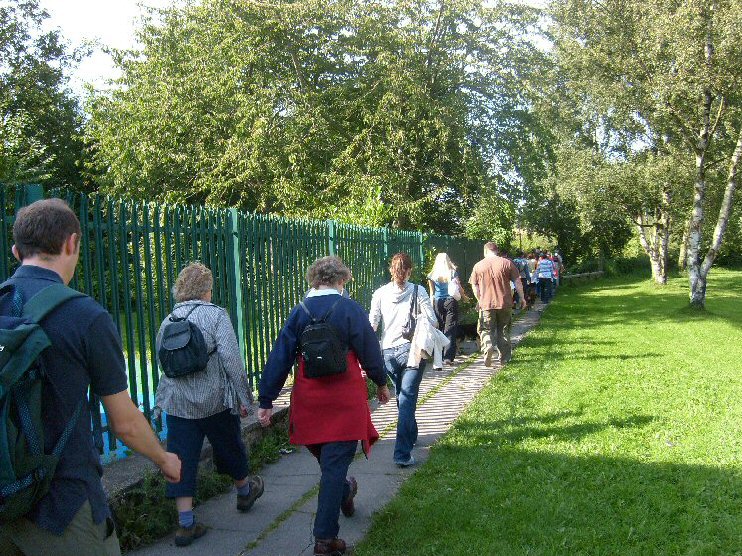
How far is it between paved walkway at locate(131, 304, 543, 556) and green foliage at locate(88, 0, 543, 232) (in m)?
12.2

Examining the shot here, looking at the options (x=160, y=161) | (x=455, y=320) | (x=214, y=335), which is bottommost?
(x=455, y=320)

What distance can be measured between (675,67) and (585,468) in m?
16.7

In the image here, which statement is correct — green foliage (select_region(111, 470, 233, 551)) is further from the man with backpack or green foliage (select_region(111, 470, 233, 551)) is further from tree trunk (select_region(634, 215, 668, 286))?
tree trunk (select_region(634, 215, 668, 286))

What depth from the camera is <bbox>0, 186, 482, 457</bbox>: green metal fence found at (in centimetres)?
484

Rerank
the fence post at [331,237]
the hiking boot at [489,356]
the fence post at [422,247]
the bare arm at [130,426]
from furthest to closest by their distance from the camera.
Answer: the fence post at [422,247], the hiking boot at [489,356], the fence post at [331,237], the bare arm at [130,426]

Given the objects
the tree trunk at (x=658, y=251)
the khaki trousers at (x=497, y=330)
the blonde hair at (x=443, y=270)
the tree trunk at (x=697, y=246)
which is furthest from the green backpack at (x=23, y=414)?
the tree trunk at (x=658, y=251)

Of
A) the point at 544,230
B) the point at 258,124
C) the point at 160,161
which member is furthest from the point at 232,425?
the point at 544,230

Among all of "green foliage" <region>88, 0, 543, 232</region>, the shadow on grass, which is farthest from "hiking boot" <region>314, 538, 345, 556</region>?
"green foliage" <region>88, 0, 543, 232</region>

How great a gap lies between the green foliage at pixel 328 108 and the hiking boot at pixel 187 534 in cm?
1457

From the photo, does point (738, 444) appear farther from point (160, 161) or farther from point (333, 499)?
point (160, 161)

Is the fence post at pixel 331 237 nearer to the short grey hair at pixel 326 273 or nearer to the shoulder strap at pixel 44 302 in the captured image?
the short grey hair at pixel 326 273

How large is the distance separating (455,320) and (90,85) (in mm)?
20190

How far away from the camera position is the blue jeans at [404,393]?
19.3 ft

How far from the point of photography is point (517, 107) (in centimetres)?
2291
